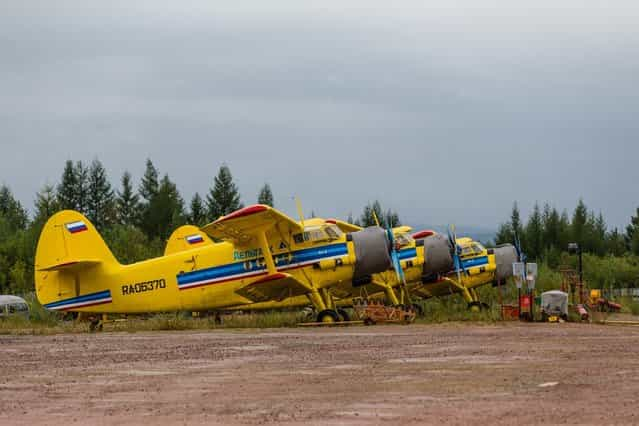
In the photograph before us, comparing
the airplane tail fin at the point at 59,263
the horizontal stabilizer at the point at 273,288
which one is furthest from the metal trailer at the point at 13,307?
the horizontal stabilizer at the point at 273,288

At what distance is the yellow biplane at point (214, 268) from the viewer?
93.2 feet

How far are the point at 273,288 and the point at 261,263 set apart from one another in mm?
1009

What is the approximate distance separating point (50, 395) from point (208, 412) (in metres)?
2.69

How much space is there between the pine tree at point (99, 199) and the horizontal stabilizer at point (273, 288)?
A: 190ft

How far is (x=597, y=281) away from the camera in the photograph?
5403 centimetres

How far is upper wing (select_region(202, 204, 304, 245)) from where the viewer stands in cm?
2656

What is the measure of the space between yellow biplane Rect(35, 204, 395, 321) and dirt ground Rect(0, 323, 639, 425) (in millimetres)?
7040

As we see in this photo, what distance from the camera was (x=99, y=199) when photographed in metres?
85.1

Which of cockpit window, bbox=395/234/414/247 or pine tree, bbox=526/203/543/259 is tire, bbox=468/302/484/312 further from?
pine tree, bbox=526/203/543/259

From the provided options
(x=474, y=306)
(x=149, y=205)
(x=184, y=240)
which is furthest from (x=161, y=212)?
(x=474, y=306)

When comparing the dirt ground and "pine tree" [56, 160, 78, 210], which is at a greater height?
"pine tree" [56, 160, 78, 210]

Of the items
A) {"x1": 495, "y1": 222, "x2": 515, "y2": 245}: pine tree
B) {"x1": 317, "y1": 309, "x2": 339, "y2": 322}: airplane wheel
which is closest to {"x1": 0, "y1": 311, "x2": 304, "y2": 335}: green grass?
{"x1": 317, "y1": 309, "x2": 339, "y2": 322}: airplane wheel

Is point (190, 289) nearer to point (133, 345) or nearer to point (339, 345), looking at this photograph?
point (133, 345)

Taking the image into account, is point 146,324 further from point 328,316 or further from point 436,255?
point 436,255
